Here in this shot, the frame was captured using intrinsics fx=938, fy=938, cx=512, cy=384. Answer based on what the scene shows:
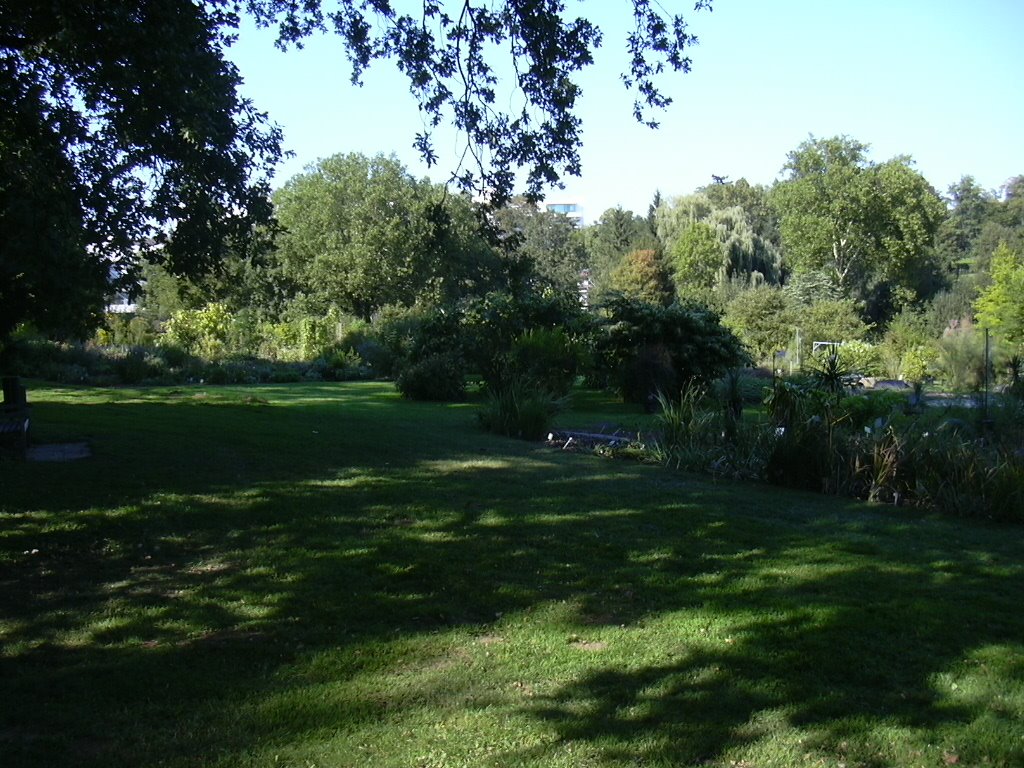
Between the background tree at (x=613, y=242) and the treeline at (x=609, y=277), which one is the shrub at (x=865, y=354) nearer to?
the treeline at (x=609, y=277)

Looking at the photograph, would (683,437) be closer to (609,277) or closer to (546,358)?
(546,358)

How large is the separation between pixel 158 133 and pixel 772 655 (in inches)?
323

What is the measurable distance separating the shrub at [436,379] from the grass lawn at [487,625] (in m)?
9.61

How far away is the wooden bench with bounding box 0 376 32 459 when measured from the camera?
9188 mm

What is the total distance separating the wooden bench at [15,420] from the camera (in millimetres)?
9188

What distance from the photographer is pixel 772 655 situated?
438cm

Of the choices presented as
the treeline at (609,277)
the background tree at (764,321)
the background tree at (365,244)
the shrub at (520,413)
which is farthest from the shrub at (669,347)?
the background tree at (365,244)

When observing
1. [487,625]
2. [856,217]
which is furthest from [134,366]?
[856,217]

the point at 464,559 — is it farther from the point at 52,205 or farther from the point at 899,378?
the point at 899,378

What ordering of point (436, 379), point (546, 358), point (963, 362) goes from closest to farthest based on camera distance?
point (546, 358) → point (436, 379) → point (963, 362)

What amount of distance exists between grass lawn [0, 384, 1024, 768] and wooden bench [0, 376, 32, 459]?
698 mm

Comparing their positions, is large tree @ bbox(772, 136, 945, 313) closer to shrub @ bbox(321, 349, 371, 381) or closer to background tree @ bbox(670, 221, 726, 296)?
background tree @ bbox(670, 221, 726, 296)

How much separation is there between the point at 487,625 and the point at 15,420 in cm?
711

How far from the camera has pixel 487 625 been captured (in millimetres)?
4824
